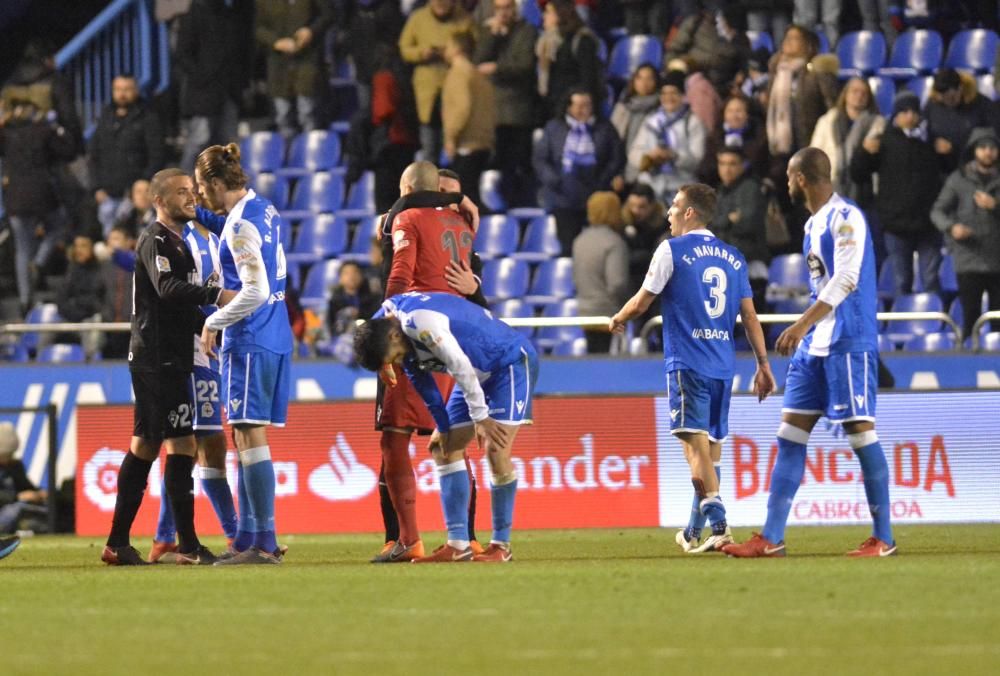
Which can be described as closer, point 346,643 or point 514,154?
point 346,643

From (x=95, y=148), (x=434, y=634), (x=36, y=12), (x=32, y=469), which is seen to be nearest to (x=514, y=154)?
(x=95, y=148)

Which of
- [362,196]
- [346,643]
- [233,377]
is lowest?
[346,643]

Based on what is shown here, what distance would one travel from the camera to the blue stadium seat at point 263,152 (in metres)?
21.2

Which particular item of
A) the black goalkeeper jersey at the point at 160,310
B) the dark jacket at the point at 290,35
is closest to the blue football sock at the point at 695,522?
the black goalkeeper jersey at the point at 160,310

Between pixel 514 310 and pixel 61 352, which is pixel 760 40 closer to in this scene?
pixel 514 310

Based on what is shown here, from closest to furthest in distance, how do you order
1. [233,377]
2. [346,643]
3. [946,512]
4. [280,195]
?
[346,643], [233,377], [946,512], [280,195]

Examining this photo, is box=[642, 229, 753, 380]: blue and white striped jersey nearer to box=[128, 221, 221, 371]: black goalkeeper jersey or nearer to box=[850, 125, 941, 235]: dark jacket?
box=[128, 221, 221, 371]: black goalkeeper jersey

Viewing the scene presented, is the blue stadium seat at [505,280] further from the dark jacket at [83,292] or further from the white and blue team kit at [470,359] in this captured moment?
the white and blue team kit at [470,359]

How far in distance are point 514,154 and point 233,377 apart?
947 cm

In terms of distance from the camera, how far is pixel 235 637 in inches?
269

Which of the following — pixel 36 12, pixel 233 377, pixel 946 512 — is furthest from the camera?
pixel 36 12

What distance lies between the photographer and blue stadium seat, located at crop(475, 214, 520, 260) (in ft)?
62.3

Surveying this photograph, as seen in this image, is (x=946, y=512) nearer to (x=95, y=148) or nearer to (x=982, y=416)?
(x=982, y=416)

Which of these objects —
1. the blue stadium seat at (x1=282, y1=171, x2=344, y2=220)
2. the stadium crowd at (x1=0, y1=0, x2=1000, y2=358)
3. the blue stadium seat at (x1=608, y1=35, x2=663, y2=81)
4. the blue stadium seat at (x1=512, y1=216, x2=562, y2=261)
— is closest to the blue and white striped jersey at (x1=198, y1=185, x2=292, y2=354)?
the stadium crowd at (x1=0, y1=0, x2=1000, y2=358)
